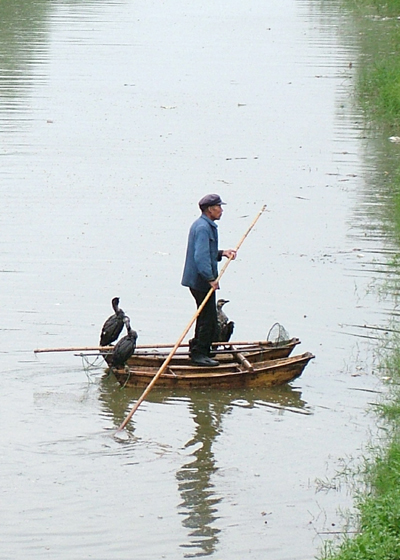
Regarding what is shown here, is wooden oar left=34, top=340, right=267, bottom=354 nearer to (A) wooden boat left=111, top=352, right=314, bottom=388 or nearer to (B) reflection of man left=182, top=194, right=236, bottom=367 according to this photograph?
(A) wooden boat left=111, top=352, right=314, bottom=388

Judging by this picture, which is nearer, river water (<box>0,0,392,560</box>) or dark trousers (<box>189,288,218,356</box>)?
river water (<box>0,0,392,560</box>)

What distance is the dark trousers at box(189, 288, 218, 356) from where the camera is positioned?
11148mm

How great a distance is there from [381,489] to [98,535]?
2.01 metres

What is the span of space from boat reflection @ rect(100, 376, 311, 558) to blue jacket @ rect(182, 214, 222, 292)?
1025 mm

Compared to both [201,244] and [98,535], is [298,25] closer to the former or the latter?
[201,244]

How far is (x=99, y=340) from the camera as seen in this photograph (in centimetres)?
1192

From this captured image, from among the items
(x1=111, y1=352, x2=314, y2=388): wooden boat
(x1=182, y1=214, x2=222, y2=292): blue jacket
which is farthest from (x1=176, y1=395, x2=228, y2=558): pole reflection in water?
(x1=182, y1=214, x2=222, y2=292): blue jacket

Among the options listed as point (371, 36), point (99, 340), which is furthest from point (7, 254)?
point (371, 36)

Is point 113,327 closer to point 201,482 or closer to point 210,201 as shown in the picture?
point 210,201

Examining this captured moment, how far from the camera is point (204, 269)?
36.2 feet

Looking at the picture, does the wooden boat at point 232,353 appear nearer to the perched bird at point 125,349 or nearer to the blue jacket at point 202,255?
the perched bird at point 125,349

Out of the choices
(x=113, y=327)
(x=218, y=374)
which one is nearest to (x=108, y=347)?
(x=113, y=327)

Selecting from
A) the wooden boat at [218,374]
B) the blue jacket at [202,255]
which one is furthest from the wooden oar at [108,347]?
the blue jacket at [202,255]

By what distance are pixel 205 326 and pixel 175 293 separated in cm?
230
